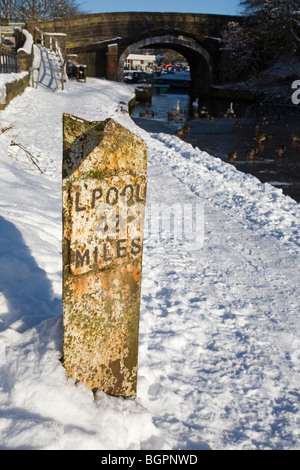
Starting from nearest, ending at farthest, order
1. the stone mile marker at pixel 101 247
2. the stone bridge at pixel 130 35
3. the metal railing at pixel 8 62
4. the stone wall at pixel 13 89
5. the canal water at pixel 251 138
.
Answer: the stone mile marker at pixel 101 247 < the canal water at pixel 251 138 < the stone wall at pixel 13 89 < the metal railing at pixel 8 62 < the stone bridge at pixel 130 35

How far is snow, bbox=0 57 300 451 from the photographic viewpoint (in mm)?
2057

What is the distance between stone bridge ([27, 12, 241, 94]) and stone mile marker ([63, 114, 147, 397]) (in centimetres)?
3636

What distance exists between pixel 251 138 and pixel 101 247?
15942mm

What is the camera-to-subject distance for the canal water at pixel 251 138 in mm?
10844

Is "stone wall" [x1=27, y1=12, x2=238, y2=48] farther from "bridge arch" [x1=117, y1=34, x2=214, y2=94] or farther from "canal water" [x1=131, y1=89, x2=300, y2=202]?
"canal water" [x1=131, y1=89, x2=300, y2=202]

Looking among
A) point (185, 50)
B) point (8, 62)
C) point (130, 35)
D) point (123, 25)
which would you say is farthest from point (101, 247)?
point (185, 50)

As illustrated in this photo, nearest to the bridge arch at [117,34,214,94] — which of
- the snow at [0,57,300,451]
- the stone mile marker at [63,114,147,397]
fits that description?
the snow at [0,57,300,451]

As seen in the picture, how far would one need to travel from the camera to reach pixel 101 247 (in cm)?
207

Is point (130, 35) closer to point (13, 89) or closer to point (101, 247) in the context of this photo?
point (13, 89)

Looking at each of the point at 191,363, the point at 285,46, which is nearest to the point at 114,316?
the point at 191,363

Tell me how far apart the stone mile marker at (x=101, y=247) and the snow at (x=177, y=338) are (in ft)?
0.61

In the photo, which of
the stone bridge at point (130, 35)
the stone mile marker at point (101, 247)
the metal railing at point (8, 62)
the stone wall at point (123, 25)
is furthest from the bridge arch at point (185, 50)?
the stone mile marker at point (101, 247)

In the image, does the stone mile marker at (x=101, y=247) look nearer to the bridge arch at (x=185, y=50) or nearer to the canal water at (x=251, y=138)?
the canal water at (x=251, y=138)

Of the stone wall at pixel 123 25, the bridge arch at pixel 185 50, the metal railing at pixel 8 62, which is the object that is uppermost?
the stone wall at pixel 123 25
